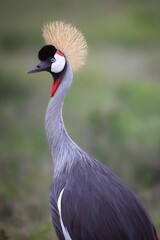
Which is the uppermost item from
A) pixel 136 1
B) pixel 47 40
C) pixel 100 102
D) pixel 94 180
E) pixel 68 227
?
pixel 136 1

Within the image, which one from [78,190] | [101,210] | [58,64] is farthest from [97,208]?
[58,64]

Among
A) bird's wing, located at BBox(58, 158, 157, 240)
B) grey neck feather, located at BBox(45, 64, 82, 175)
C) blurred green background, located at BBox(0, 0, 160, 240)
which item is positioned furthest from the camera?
blurred green background, located at BBox(0, 0, 160, 240)

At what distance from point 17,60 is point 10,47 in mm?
400

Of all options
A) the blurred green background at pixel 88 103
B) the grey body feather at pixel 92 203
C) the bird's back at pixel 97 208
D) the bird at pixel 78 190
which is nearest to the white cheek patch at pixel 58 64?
the bird at pixel 78 190

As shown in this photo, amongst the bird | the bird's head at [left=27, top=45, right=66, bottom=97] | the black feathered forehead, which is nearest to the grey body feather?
the bird

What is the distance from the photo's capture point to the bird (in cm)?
353

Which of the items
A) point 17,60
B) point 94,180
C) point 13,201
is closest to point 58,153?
point 94,180

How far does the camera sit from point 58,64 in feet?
A: 12.9

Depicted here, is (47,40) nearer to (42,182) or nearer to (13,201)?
(13,201)

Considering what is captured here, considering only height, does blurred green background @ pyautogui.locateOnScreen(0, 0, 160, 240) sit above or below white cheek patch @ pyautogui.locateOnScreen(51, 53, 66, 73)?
above

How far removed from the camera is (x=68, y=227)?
3596mm

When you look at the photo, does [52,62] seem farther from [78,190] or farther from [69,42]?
[78,190]

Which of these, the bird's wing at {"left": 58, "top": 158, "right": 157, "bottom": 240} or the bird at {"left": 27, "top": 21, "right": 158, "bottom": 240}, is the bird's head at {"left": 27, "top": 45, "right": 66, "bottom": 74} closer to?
the bird at {"left": 27, "top": 21, "right": 158, "bottom": 240}

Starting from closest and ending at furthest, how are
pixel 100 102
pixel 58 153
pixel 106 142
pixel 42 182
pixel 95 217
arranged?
pixel 95 217, pixel 58 153, pixel 42 182, pixel 106 142, pixel 100 102
